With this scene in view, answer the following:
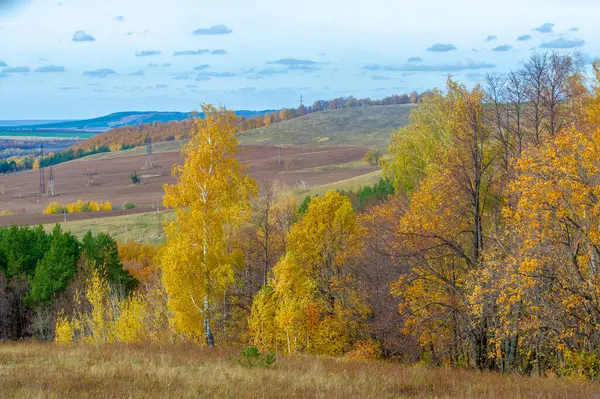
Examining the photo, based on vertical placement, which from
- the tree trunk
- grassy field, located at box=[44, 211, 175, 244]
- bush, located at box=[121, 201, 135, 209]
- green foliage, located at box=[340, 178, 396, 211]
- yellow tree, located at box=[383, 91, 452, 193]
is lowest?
grassy field, located at box=[44, 211, 175, 244]

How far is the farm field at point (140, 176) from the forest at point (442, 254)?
8967 cm

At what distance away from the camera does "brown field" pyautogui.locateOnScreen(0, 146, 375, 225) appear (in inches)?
5571

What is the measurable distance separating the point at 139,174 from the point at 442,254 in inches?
6189

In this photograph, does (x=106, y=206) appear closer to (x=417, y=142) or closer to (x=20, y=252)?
(x=20, y=252)

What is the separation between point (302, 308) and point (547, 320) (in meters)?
18.6

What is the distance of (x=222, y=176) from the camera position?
87.4ft

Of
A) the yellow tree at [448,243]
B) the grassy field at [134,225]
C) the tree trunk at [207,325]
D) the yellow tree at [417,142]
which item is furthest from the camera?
the grassy field at [134,225]

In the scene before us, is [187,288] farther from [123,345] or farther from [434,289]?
[434,289]

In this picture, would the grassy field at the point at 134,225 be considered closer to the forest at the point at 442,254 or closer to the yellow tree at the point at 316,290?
the forest at the point at 442,254

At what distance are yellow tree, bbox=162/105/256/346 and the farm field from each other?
96586 millimetres

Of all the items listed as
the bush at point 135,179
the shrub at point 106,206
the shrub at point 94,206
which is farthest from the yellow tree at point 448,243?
the bush at point 135,179

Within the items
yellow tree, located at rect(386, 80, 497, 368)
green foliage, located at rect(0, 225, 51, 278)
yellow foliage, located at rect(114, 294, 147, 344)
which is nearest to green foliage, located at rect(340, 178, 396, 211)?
green foliage, located at rect(0, 225, 51, 278)

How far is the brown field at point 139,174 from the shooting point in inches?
5571

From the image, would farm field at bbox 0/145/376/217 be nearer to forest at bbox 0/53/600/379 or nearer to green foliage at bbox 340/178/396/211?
green foliage at bbox 340/178/396/211
